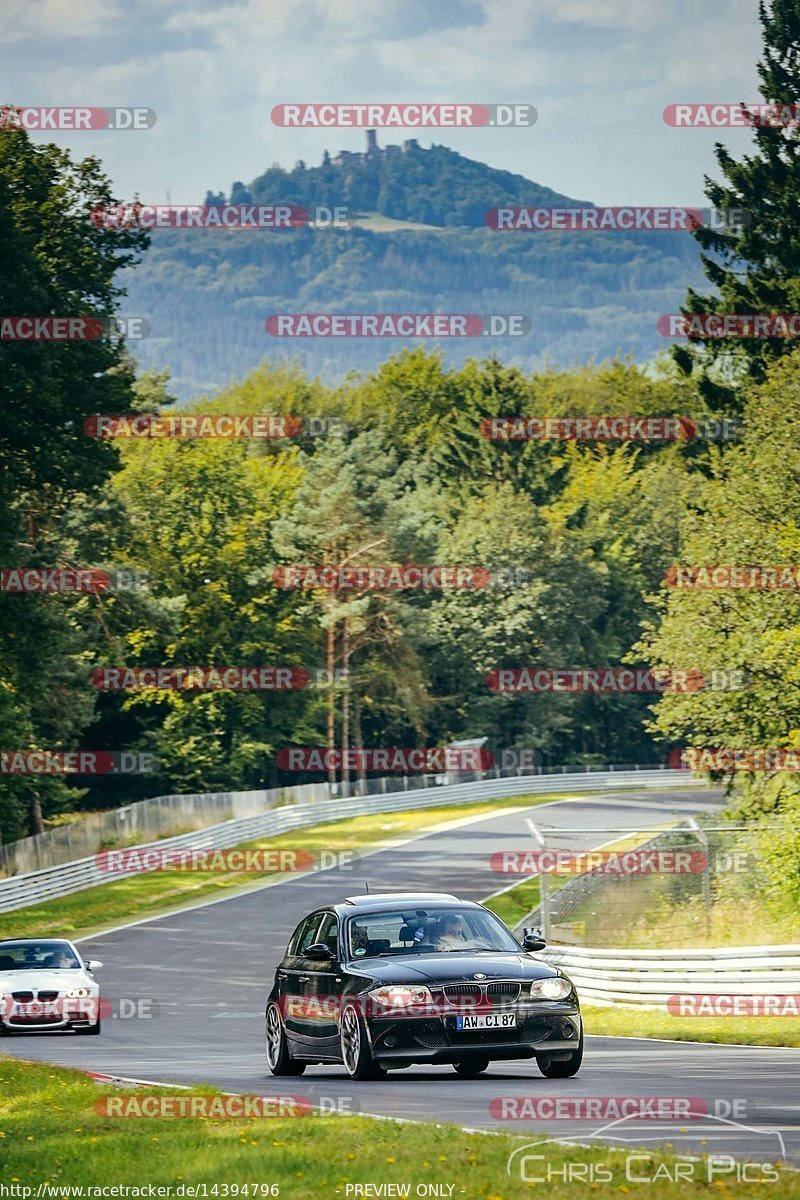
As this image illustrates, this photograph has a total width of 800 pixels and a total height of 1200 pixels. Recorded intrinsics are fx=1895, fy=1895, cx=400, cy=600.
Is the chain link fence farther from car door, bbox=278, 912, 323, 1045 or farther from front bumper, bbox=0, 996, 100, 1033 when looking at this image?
car door, bbox=278, 912, 323, 1045

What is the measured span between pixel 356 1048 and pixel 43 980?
11.2 m

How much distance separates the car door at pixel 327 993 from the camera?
15117 mm

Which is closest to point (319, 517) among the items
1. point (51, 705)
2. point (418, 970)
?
point (51, 705)

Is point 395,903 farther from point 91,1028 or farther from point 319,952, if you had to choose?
→ point 91,1028

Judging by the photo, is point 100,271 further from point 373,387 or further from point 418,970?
point 373,387

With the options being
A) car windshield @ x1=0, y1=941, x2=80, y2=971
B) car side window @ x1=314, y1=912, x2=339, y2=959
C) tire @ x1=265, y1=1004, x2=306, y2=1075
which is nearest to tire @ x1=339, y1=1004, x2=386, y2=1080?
car side window @ x1=314, y1=912, x2=339, y2=959

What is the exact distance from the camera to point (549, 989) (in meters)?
14.2

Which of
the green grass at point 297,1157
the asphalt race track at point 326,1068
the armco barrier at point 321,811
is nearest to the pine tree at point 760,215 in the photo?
the armco barrier at point 321,811

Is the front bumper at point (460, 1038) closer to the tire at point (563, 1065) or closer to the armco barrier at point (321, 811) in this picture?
the tire at point (563, 1065)

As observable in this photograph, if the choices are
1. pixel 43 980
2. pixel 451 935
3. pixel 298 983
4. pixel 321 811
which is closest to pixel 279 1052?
pixel 298 983

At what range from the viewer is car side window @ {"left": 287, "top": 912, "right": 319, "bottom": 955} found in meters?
16.7

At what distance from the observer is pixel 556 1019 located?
14.2 metres

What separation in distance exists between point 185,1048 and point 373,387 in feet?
337

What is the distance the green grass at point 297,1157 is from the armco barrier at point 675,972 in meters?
11.1
